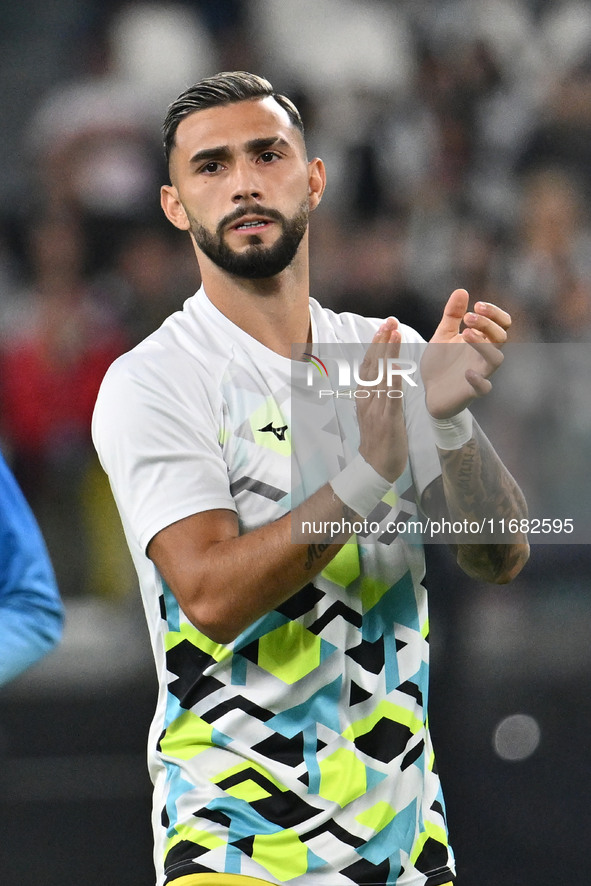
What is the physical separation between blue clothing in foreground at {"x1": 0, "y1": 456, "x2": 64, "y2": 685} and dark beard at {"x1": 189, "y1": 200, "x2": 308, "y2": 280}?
464 mm

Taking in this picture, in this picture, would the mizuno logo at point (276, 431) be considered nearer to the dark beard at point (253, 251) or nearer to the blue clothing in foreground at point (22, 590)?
the dark beard at point (253, 251)

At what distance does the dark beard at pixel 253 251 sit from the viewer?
175cm

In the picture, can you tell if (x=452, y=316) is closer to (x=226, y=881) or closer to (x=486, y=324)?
(x=486, y=324)

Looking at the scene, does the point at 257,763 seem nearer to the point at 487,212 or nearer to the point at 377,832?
the point at 377,832

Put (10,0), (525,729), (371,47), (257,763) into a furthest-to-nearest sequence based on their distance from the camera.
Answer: (371,47) < (10,0) < (525,729) < (257,763)

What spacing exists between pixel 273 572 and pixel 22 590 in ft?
1.55

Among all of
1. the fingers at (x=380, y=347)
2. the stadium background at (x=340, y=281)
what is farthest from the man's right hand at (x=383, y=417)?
the stadium background at (x=340, y=281)

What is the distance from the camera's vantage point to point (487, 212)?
3.89m

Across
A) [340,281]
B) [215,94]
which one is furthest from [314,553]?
[340,281]

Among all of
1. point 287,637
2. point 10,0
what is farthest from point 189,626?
point 10,0

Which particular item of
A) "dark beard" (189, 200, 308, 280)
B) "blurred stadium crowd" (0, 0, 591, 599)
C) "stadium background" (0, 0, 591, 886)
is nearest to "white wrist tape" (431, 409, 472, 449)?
"dark beard" (189, 200, 308, 280)

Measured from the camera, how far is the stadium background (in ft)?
9.88

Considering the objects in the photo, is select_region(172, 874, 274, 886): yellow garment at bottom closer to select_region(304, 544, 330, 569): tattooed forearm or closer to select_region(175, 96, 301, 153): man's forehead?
select_region(304, 544, 330, 569): tattooed forearm

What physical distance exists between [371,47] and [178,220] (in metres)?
2.38
